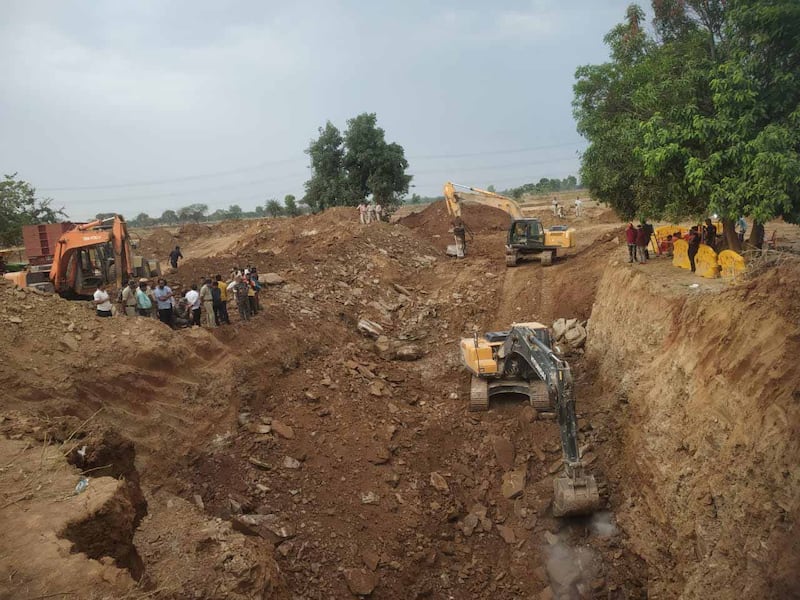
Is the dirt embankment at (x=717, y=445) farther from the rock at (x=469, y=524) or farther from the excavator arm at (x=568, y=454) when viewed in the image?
the rock at (x=469, y=524)

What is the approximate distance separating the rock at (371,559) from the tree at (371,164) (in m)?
28.6

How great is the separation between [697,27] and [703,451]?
10010 millimetres

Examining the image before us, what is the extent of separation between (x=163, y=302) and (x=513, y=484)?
8.21 m

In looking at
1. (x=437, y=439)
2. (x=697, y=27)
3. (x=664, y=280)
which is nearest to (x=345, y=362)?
(x=437, y=439)

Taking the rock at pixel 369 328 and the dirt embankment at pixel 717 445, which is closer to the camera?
the dirt embankment at pixel 717 445

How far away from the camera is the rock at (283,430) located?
34.5ft

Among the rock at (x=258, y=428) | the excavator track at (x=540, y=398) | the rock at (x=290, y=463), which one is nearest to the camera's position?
the rock at (x=290, y=463)

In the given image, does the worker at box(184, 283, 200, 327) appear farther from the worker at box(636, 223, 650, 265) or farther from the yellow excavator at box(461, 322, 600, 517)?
the worker at box(636, 223, 650, 265)

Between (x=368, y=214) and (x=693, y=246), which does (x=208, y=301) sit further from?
(x=368, y=214)

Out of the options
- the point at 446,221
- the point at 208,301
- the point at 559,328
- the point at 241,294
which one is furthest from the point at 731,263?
the point at 446,221

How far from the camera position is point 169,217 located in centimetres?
7825

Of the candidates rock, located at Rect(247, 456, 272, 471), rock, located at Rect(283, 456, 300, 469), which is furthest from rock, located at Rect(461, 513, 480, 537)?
rock, located at Rect(247, 456, 272, 471)

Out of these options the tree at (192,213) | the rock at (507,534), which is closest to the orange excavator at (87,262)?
the rock at (507,534)

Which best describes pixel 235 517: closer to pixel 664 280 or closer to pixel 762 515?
pixel 762 515
